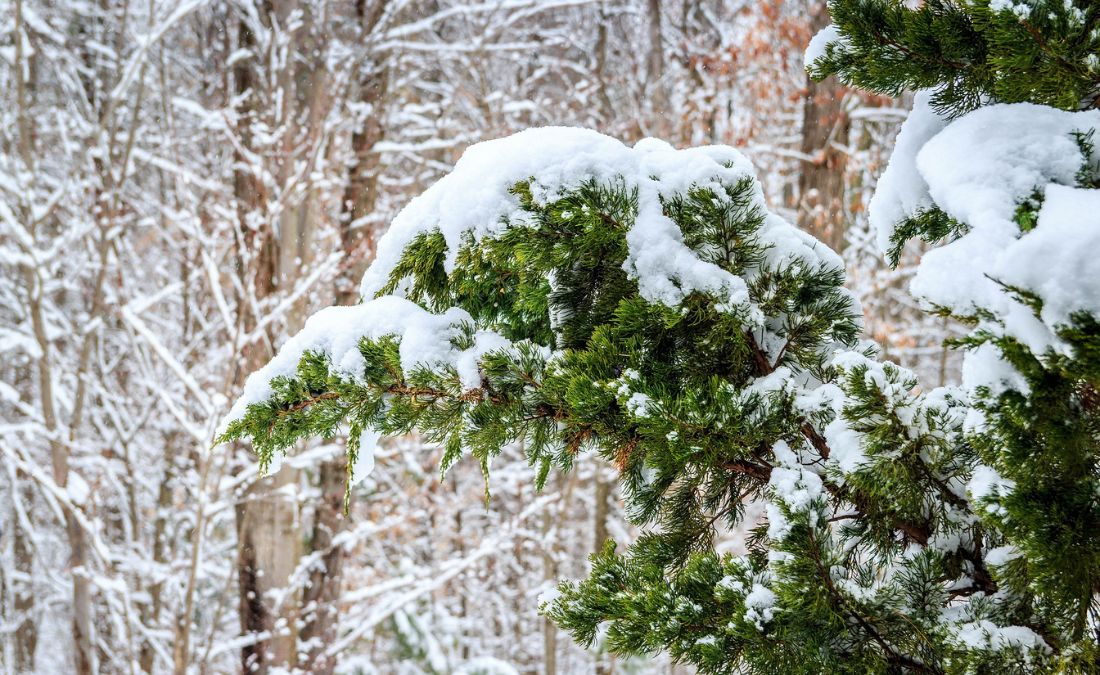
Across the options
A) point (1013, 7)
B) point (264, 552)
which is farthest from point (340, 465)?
point (1013, 7)

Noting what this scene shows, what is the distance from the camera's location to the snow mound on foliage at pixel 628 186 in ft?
4.42

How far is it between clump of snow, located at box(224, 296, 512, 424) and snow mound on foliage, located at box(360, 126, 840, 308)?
0.12 metres

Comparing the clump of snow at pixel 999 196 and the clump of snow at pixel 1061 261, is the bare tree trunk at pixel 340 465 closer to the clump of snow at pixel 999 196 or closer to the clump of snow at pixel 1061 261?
the clump of snow at pixel 999 196

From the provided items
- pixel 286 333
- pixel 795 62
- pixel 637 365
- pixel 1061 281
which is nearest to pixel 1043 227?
pixel 1061 281

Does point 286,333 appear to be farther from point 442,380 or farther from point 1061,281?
point 1061,281

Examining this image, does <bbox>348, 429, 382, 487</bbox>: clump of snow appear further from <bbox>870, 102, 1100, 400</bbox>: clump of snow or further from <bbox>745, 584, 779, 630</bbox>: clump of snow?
<bbox>870, 102, 1100, 400</bbox>: clump of snow

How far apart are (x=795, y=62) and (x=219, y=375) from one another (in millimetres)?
7465

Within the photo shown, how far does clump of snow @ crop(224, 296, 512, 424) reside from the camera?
54.8 inches

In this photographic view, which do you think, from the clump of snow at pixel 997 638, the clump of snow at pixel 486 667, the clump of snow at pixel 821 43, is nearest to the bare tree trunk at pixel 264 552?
the clump of snow at pixel 486 667

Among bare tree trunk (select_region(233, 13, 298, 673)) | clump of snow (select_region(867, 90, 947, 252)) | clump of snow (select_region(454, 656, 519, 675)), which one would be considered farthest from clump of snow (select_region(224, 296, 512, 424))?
clump of snow (select_region(454, 656, 519, 675))

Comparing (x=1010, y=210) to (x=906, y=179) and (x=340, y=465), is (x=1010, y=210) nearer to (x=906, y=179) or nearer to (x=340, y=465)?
(x=906, y=179)

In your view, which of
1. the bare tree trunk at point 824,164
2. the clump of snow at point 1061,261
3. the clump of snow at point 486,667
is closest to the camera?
the clump of snow at point 1061,261

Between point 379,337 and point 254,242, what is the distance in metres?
3.44

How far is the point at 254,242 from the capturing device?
4480mm
